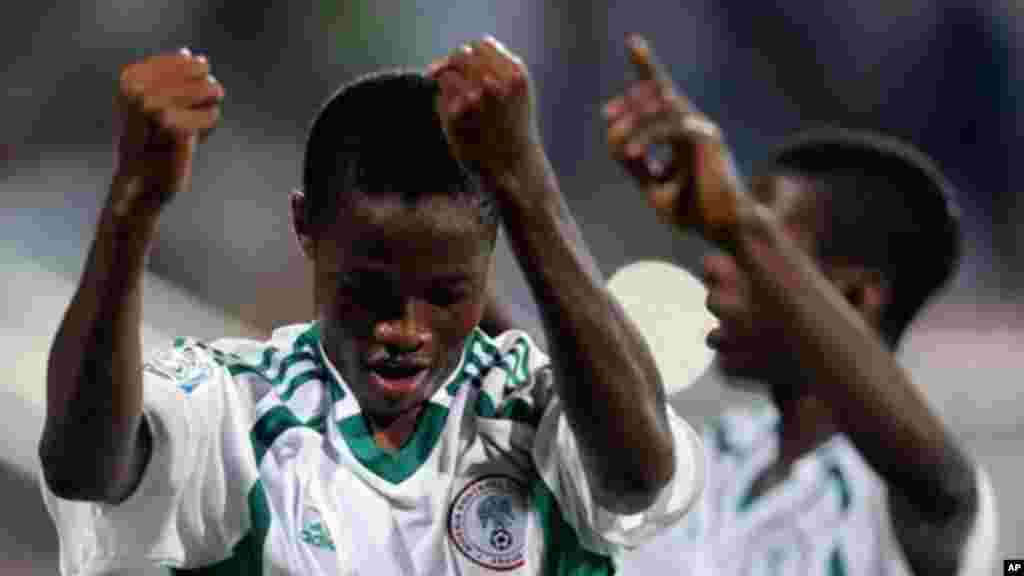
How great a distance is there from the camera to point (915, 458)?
42.7 inches

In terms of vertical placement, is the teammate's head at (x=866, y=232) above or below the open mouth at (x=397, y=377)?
below

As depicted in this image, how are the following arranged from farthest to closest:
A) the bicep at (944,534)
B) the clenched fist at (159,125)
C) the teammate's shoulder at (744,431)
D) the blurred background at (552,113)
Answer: the blurred background at (552,113) → the teammate's shoulder at (744,431) → the bicep at (944,534) → the clenched fist at (159,125)

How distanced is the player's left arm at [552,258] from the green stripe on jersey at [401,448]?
0.13 m

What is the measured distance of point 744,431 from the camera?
72.3 inches

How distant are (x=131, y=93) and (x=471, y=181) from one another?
22 cm

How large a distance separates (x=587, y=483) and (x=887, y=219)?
83cm

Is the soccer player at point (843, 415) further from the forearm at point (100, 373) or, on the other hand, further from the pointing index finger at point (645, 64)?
the forearm at point (100, 373)

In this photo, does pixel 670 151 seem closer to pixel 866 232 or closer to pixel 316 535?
pixel 316 535

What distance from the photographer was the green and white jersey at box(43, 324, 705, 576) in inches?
36.5

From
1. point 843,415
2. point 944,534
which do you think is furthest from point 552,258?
point 944,534

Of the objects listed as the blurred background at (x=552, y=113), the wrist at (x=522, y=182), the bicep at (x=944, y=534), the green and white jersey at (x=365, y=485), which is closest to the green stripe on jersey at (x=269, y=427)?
the green and white jersey at (x=365, y=485)

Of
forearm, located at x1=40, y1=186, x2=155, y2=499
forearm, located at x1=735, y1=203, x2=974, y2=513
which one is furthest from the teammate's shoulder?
forearm, located at x1=40, y1=186, x2=155, y2=499

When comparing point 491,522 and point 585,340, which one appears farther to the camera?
point 491,522

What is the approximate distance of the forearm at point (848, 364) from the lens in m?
0.93
